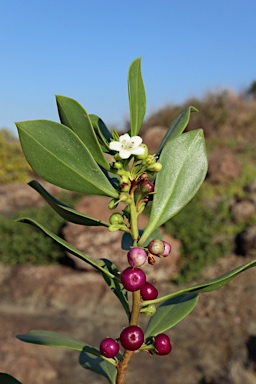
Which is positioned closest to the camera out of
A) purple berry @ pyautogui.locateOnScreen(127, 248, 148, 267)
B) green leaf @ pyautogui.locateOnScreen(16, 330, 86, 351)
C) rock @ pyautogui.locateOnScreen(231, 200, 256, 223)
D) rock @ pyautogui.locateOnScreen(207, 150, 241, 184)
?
purple berry @ pyautogui.locateOnScreen(127, 248, 148, 267)

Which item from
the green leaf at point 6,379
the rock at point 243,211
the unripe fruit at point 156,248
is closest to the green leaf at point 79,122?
the unripe fruit at point 156,248

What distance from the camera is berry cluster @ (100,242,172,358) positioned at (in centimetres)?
83

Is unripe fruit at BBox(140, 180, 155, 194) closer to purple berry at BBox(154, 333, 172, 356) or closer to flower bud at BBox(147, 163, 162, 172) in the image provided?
flower bud at BBox(147, 163, 162, 172)

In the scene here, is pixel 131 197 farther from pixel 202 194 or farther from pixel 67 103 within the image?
pixel 202 194

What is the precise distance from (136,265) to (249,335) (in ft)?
15.2

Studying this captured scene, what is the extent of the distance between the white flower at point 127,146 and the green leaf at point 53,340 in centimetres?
37

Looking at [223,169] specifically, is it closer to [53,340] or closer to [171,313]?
[171,313]

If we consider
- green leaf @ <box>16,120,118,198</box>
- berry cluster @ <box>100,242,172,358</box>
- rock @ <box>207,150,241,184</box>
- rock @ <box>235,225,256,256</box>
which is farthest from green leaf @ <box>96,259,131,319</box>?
rock @ <box>207,150,241,184</box>

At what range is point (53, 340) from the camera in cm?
96

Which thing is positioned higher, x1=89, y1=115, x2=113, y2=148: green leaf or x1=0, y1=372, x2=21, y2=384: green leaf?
x1=89, y1=115, x2=113, y2=148: green leaf

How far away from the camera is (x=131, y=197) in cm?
89

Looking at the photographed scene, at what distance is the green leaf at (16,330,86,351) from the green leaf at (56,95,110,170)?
0.35 metres

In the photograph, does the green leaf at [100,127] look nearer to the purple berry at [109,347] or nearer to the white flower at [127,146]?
the white flower at [127,146]

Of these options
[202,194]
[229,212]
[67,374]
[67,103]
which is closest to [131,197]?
[67,103]
